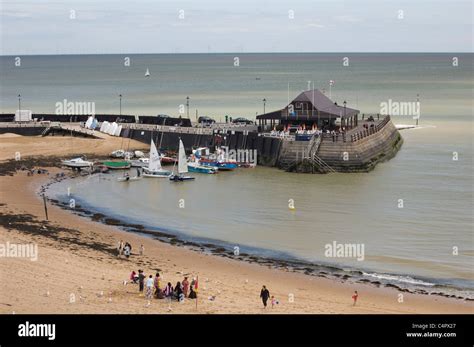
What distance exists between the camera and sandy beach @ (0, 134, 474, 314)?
1021 inches

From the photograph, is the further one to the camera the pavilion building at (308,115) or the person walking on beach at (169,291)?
the pavilion building at (308,115)

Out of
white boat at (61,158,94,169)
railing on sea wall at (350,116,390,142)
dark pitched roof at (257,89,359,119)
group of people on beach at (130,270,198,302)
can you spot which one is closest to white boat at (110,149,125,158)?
white boat at (61,158,94,169)

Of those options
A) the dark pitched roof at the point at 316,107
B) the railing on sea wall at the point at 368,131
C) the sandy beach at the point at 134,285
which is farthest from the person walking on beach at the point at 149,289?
the dark pitched roof at the point at 316,107

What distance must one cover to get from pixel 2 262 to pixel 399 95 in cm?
11379

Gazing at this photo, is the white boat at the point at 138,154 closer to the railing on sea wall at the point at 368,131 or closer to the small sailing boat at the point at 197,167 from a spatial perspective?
the small sailing boat at the point at 197,167

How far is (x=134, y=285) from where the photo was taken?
28.2 meters

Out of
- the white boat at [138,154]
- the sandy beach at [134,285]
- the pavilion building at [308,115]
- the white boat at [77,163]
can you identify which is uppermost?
the pavilion building at [308,115]

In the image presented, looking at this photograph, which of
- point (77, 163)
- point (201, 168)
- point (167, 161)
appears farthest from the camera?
point (167, 161)

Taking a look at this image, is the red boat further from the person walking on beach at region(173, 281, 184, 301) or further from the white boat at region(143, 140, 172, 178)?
the person walking on beach at region(173, 281, 184, 301)

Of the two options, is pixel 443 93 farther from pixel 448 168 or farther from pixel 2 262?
pixel 2 262

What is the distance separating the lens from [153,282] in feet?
Result: 89.3

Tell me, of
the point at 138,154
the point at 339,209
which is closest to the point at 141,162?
the point at 138,154

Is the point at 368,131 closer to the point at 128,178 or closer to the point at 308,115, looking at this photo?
the point at 308,115

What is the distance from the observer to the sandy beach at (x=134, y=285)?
85.0 feet
